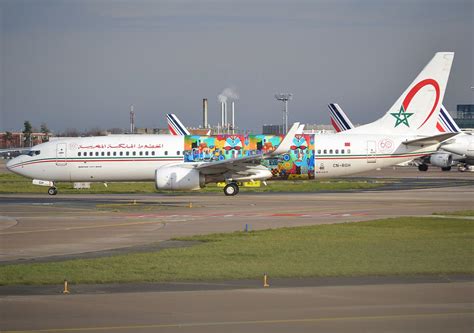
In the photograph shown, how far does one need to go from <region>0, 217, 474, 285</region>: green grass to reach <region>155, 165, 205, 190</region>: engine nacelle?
18037 millimetres

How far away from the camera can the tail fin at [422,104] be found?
5147cm

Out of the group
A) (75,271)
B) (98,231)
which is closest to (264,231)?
(98,231)

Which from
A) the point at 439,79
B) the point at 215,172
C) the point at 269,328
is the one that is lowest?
the point at 269,328

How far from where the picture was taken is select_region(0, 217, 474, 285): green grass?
1956 centimetres

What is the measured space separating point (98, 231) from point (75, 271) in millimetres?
9426

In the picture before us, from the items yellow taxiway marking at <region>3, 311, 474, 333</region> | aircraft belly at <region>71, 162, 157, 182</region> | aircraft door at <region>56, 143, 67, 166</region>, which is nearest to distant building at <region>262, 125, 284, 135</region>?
aircraft belly at <region>71, 162, 157, 182</region>

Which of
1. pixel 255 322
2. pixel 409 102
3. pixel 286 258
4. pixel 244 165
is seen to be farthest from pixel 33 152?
pixel 255 322

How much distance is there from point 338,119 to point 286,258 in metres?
76.1

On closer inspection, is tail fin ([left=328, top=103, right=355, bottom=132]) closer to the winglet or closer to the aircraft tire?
the aircraft tire

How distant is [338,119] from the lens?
9738 centimetres

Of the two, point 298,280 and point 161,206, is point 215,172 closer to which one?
point 161,206

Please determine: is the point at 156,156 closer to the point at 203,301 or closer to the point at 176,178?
the point at 176,178

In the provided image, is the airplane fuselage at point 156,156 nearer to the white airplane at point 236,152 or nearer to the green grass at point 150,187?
the white airplane at point 236,152

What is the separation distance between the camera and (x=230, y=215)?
35250 mm
